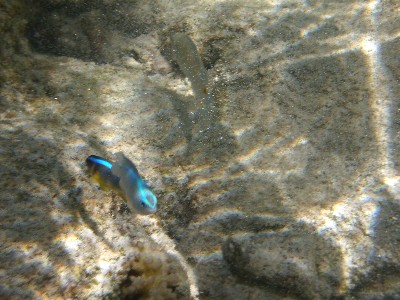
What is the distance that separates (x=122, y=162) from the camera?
171cm

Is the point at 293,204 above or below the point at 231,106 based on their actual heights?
below

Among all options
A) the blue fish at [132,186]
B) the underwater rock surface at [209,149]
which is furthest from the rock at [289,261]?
the blue fish at [132,186]

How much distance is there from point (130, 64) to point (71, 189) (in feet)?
7.07

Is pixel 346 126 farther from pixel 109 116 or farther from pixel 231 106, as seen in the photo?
pixel 109 116

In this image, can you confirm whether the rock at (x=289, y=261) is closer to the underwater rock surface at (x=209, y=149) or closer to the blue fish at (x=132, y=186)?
the underwater rock surface at (x=209, y=149)

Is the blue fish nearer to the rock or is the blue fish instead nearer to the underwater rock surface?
the underwater rock surface

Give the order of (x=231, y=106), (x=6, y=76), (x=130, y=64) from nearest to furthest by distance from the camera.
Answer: (x=6, y=76)
(x=231, y=106)
(x=130, y=64)

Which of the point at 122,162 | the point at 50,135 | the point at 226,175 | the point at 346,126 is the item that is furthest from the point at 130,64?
the point at 346,126

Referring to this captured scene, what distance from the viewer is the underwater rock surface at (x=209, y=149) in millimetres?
2043

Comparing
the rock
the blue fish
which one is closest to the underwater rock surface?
the rock

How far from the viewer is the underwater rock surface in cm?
204

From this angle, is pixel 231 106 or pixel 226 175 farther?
pixel 231 106

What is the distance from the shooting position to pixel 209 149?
2885mm

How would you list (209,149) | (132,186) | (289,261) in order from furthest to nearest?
(209,149) < (289,261) < (132,186)
